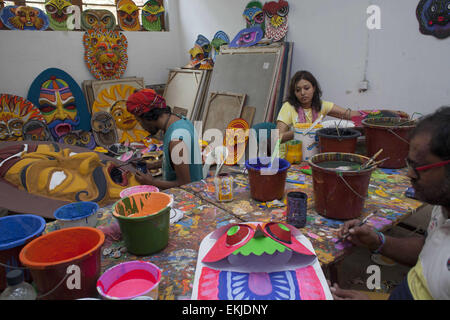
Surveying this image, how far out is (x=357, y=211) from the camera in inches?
60.9

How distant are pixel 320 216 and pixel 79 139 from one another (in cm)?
464

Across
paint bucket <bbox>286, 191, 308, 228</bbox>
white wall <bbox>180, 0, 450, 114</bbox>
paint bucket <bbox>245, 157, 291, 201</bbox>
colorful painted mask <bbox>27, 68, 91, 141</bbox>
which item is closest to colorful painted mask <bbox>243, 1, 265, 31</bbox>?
white wall <bbox>180, 0, 450, 114</bbox>

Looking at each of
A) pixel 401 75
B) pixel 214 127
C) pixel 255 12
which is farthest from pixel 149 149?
pixel 401 75

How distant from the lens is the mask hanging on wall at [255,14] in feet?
15.7

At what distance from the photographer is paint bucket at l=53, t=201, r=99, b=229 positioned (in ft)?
4.73

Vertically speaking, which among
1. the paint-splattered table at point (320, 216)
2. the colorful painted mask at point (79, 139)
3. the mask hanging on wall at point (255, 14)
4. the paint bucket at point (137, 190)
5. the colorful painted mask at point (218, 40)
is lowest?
the colorful painted mask at point (79, 139)

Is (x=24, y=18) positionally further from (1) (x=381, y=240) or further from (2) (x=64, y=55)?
(1) (x=381, y=240)

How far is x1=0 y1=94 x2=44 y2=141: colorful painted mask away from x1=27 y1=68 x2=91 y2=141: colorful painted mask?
25cm

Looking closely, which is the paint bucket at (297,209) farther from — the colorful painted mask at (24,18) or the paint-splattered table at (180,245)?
the colorful painted mask at (24,18)

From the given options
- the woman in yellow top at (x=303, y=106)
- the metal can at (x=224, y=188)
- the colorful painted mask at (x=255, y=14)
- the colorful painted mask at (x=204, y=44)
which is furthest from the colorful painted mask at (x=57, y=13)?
the metal can at (x=224, y=188)

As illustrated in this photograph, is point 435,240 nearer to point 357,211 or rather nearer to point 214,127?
point 357,211

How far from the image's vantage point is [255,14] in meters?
4.82

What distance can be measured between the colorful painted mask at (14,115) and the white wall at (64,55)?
37 centimetres
